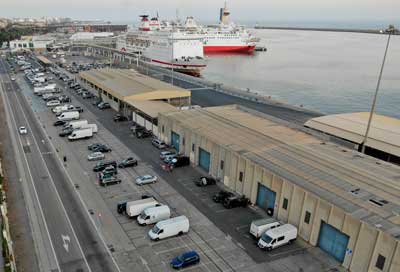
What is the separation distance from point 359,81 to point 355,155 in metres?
88.8

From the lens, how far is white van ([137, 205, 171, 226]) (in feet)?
97.9

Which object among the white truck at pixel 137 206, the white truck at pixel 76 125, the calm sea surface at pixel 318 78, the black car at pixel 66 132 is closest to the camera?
the white truck at pixel 137 206

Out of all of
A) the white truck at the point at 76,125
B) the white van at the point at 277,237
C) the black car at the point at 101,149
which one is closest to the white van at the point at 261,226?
the white van at the point at 277,237

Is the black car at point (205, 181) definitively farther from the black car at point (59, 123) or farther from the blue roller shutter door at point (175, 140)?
the black car at point (59, 123)

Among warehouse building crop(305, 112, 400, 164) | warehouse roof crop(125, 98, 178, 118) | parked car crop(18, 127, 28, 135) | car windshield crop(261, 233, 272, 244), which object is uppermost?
warehouse building crop(305, 112, 400, 164)

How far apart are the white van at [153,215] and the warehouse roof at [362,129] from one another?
29.0 metres

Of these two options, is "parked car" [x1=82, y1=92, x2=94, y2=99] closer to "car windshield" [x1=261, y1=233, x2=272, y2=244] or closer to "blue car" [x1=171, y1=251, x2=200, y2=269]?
"blue car" [x1=171, y1=251, x2=200, y2=269]

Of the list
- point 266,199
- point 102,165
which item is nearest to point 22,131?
point 102,165

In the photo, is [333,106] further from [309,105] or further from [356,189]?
[356,189]

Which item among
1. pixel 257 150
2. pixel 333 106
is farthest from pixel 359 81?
pixel 257 150

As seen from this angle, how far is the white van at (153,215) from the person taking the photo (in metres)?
29.8

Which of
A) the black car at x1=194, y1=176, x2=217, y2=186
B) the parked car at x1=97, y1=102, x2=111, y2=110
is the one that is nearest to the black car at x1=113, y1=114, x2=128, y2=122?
the parked car at x1=97, y1=102, x2=111, y2=110

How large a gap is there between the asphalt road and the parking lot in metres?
1.09

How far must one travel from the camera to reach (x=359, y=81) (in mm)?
113375
